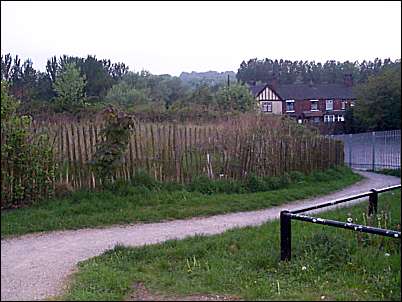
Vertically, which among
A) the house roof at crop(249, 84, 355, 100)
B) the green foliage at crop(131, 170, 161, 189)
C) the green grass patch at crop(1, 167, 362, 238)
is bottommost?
the green grass patch at crop(1, 167, 362, 238)

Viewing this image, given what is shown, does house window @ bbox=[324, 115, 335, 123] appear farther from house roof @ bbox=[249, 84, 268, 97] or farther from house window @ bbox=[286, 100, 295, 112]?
house roof @ bbox=[249, 84, 268, 97]

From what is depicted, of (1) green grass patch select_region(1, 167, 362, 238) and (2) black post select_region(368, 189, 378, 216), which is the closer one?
(2) black post select_region(368, 189, 378, 216)

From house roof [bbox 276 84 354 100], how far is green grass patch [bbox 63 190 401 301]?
7923 millimetres

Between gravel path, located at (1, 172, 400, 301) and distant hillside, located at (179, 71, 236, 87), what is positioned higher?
distant hillside, located at (179, 71, 236, 87)

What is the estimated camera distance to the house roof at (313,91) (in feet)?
63.7

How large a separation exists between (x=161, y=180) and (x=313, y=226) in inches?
224

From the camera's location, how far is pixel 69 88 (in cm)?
1850

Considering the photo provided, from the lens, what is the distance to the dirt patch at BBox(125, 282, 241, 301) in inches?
179

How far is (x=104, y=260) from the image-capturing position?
6578 mm

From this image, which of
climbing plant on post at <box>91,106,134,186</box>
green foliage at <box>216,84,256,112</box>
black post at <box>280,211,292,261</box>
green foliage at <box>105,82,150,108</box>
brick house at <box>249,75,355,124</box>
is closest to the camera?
black post at <box>280,211,292,261</box>

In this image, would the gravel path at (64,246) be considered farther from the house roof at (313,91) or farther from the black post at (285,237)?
the house roof at (313,91)

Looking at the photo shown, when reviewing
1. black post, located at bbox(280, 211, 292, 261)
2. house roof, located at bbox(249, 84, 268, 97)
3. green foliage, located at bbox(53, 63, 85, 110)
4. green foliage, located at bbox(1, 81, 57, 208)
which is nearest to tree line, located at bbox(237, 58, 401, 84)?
house roof, located at bbox(249, 84, 268, 97)

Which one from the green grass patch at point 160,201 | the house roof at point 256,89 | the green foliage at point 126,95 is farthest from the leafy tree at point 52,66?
the house roof at point 256,89

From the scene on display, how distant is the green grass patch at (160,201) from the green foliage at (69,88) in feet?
19.2
